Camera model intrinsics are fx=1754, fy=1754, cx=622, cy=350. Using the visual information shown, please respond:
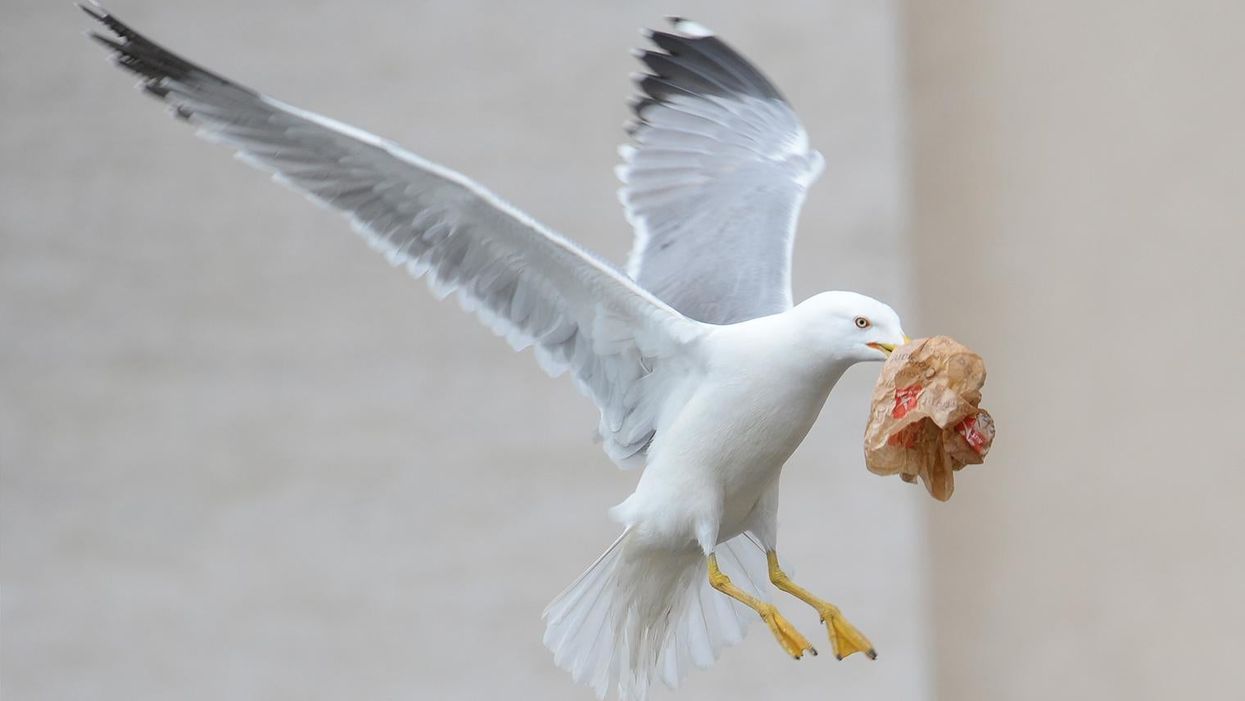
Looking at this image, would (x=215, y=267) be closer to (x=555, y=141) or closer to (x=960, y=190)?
(x=555, y=141)

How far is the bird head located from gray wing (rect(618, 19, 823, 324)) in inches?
19.1

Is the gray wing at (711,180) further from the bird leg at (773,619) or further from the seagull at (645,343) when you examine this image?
the bird leg at (773,619)

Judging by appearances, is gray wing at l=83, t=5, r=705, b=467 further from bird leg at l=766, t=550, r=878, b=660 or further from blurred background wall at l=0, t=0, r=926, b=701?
blurred background wall at l=0, t=0, r=926, b=701

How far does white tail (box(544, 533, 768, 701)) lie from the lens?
213 cm

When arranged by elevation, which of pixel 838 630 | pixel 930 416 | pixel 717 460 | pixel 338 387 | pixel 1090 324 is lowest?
pixel 338 387

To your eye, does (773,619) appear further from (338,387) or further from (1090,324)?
(338,387)

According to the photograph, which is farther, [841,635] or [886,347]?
[841,635]

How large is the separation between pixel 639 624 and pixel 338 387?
2.48 metres

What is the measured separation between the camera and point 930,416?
5.33ft

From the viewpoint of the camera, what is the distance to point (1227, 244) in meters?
3.73

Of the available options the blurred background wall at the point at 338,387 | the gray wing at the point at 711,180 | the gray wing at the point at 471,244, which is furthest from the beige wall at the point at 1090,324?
the gray wing at the point at 471,244

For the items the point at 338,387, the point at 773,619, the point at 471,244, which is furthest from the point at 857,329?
the point at 338,387

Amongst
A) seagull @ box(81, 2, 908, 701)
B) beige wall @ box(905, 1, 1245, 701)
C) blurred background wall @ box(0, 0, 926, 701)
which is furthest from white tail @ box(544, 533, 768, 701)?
blurred background wall @ box(0, 0, 926, 701)

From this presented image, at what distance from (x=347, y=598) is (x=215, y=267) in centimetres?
94
